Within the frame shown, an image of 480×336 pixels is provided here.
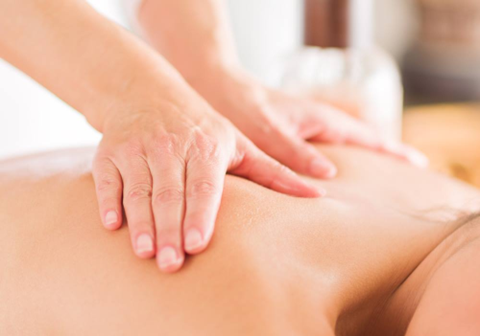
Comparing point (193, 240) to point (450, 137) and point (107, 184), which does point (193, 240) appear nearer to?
point (107, 184)

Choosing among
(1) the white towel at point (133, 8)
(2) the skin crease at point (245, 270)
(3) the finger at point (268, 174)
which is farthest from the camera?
(1) the white towel at point (133, 8)

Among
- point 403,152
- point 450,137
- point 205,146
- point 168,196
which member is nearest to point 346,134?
point 403,152

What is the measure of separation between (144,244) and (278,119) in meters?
0.57

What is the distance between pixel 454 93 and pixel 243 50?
2045 millimetres

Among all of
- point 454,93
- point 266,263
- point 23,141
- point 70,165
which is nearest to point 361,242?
point 266,263

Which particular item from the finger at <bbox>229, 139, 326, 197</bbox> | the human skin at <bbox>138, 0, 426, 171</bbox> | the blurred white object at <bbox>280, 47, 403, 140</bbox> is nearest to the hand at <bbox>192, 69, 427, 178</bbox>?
the human skin at <bbox>138, 0, 426, 171</bbox>

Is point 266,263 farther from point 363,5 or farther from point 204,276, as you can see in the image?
point 363,5

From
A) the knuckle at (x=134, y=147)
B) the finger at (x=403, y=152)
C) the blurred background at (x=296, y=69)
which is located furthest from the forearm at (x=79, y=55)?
the blurred background at (x=296, y=69)

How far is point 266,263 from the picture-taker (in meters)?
0.70

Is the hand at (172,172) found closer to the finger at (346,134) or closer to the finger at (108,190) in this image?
the finger at (108,190)

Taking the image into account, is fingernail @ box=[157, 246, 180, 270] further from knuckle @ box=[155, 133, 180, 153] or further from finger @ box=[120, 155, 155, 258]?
knuckle @ box=[155, 133, 180, 153]

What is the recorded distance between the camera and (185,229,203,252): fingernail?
71cm

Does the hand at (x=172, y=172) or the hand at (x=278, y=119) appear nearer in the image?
the hand at (x=172, y=172)

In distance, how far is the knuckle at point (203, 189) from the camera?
777 millimetres
